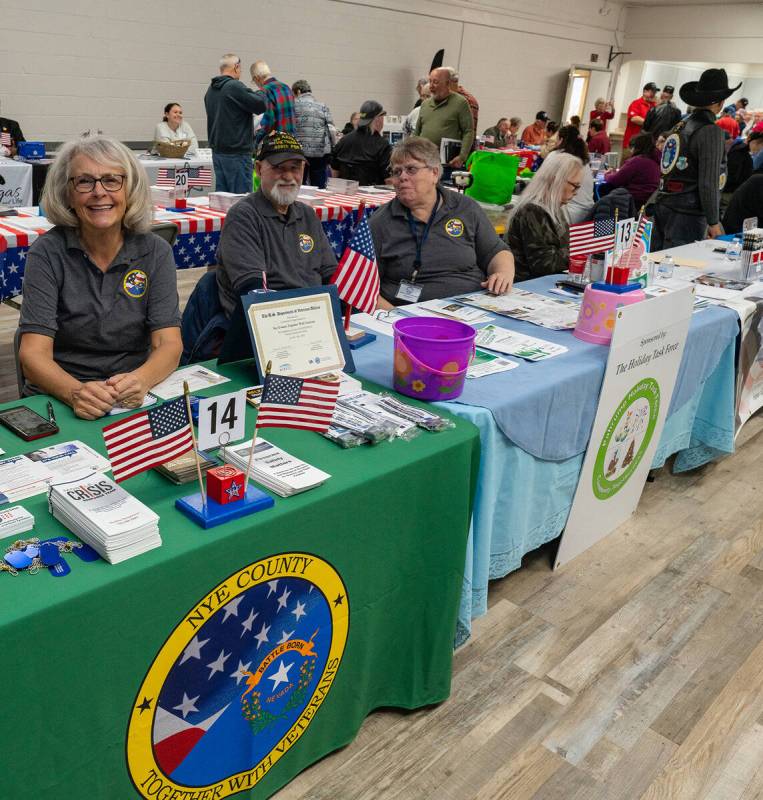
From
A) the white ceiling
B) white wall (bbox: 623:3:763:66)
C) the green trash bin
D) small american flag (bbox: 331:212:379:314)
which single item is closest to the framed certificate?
small american flag (bbox: 331:212:379:314)

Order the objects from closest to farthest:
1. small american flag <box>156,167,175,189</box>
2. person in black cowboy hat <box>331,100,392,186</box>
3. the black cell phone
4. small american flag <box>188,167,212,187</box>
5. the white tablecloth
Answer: the black cell phone → small american flag <box>156,167,175,189</box> → small american flag <box>188,167,212,187</box> → the white tablecloth → person in black cowboy hat <box>331,100,392,186</box>

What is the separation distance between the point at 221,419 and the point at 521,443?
0.86 meters

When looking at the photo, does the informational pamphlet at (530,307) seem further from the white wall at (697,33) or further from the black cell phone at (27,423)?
the white wall at (697,33)

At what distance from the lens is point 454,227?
2922 mm

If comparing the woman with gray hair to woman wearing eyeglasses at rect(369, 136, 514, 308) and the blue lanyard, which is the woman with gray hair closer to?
woman wearing eyeglasses at rect(369, 136, 514, 308)

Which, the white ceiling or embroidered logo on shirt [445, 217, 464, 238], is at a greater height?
the white ceiling

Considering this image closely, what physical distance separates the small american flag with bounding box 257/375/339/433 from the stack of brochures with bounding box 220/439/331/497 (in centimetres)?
7

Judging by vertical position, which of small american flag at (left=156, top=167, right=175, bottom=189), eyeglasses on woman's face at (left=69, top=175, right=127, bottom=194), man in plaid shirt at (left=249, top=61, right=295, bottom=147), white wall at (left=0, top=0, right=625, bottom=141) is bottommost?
small american flag at (left=156, top=167, right=175, bottom=189)

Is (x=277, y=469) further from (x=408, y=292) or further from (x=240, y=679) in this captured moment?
(x=408, y=292)

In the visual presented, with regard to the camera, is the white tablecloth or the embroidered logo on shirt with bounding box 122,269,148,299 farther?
the white tablecloth

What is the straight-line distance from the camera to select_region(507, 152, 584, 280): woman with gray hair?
3240 millimetres

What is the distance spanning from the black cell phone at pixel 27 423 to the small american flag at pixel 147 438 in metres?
0.39

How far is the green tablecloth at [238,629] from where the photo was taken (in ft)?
3.43

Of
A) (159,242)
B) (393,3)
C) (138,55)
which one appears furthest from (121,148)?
(393,3)
